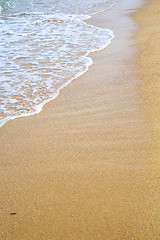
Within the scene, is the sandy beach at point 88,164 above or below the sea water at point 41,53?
below

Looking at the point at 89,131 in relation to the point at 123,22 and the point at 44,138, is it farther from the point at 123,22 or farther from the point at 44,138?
the point at 123,22

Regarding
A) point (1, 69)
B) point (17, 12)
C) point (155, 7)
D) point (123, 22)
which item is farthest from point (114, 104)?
point (17, 12)

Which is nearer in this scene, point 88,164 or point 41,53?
point 88,164

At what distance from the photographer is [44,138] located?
103 inches

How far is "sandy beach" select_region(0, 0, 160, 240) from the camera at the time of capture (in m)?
1.76

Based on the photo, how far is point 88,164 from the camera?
7.35 ft

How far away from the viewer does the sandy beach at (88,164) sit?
1.76 metres

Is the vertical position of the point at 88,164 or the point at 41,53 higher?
the point at 41,53

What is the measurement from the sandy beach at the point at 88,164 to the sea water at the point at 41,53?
0.92 ft

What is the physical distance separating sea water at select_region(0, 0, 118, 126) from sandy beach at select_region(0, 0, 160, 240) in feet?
0.92

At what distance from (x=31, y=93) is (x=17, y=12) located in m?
7.42

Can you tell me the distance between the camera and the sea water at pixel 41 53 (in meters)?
3.48

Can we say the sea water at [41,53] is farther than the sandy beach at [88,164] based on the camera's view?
Yes

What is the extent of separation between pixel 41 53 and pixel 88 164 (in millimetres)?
3310
